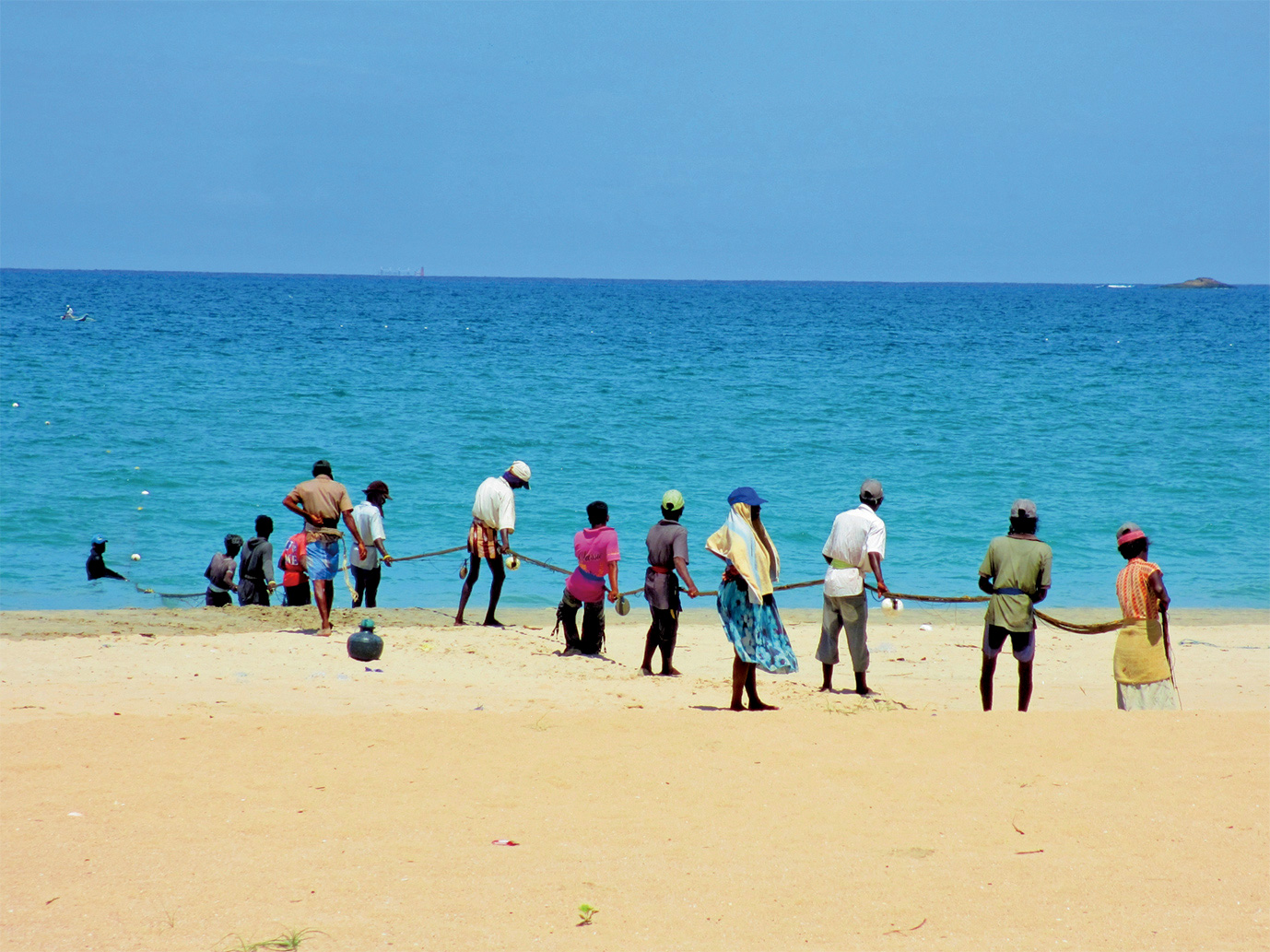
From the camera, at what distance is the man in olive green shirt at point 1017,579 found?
7.12 m

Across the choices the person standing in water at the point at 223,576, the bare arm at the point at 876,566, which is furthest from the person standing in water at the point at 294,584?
the bare arm at the point at 876,566

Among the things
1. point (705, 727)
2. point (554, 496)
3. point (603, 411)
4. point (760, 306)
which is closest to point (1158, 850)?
point (705, 727)

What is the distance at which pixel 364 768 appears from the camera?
19.3 ft

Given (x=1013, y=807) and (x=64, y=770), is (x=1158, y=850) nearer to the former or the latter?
(x=1013, y=807)

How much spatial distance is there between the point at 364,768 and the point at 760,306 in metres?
103

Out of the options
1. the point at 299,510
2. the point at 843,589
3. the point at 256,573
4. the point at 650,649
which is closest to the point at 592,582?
the point at 650,649

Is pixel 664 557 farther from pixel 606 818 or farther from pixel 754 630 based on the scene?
pixel 606 818

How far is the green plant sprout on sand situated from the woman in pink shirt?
191 inches

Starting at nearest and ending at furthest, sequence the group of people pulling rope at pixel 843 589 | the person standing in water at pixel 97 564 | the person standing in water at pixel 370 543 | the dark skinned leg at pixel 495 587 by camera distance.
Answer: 1. the group of people pulling rope at pixel 843 589
2. the dark skinned leg at pixel 495 587
3. the person standing in water at pixel 370 543
4. the person standing in water at pixel 97 564

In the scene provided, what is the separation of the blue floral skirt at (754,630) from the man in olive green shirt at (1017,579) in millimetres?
1335

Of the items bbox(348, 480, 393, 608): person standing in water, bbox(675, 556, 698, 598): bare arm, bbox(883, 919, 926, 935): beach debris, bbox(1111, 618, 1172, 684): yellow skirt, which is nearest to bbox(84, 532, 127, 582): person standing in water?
bbox(348, 480, 393, 608): person standing in water

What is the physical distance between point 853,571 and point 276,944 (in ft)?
15.5

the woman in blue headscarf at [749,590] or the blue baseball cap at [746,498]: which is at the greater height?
the blue baseball cap at [746,498]

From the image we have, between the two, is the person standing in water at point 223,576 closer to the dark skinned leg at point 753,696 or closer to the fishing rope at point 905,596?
the fishing rope at point 905,596
